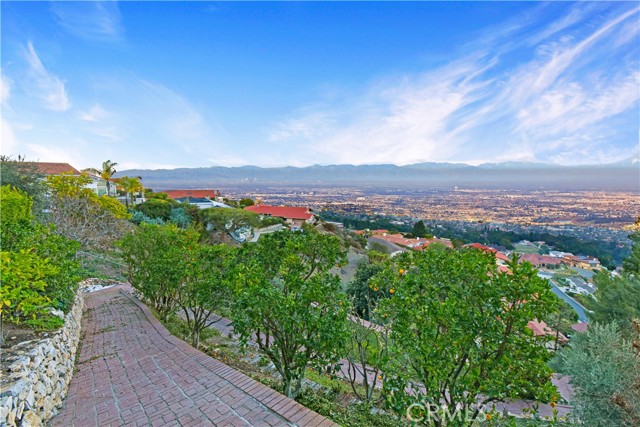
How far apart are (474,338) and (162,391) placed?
4231mm

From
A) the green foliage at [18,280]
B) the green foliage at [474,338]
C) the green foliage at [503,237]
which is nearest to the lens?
the green foliage at [474,338]

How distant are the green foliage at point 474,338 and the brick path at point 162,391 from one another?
3.89ft

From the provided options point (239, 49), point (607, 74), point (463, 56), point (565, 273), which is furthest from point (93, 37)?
point (565, 273)

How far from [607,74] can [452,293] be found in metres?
24.2

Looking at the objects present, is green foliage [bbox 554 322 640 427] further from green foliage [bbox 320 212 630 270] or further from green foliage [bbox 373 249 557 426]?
green foliage [bbox 320 212 630 270]

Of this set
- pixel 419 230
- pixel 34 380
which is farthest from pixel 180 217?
pixel 419 230

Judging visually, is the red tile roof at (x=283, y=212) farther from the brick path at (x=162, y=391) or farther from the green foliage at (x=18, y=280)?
the green foliage at (x=18, y=280)

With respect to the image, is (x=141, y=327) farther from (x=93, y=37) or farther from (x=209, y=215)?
(x=209, y=215)

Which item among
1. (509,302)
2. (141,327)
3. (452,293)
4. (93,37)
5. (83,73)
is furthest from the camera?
(83,73)

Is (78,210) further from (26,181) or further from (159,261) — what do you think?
(159,261)

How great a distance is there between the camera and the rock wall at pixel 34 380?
308cm

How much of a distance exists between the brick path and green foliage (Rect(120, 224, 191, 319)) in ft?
3.81

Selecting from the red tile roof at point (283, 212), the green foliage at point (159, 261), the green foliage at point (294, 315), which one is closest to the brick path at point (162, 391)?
the green foliage at point (294, 315)

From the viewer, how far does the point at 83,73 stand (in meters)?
16.6
